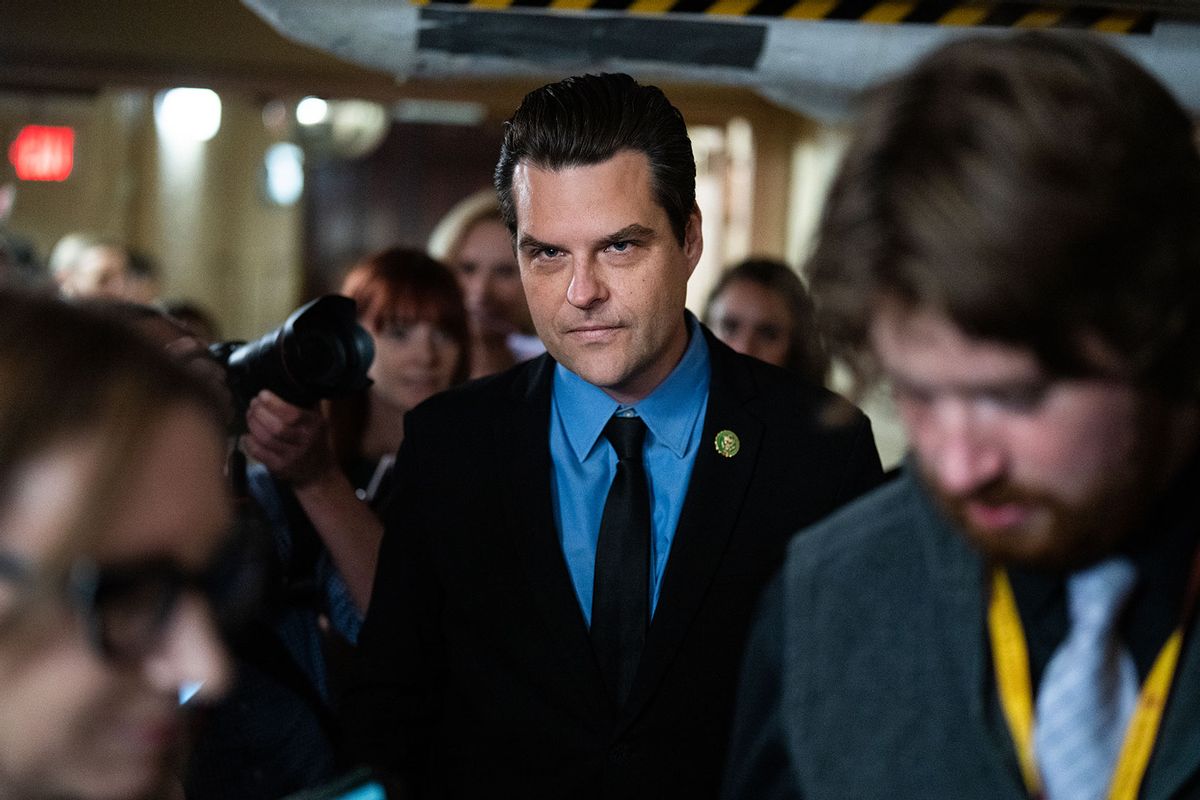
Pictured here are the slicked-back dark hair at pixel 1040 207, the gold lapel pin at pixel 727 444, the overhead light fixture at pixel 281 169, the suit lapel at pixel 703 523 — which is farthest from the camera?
the overhead light fixture at pixel 281 169

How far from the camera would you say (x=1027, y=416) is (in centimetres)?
101

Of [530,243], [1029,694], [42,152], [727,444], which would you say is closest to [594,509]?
[727,444]

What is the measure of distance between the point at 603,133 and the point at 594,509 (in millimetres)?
519

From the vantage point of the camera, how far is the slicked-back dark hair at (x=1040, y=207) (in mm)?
1005

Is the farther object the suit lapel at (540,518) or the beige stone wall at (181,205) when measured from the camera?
the beige stone wall at (181,205)

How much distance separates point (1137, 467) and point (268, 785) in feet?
4.10

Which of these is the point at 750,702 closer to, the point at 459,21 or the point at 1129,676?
the point at 1129,676

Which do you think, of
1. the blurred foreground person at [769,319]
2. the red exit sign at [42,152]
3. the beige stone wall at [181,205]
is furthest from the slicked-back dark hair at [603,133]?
the red exit sign at [42,152]

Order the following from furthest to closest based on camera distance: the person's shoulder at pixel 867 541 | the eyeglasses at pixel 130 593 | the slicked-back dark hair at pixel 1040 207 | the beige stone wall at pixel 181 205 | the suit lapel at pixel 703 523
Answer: the beige stone wall at pixel 181 205
the suit lapel at pixel 703 523
the person's shoulder at pixel 867 541
the slicked-back dark hair at pixel 1040 207
the eyeglasses at pixel 130 593

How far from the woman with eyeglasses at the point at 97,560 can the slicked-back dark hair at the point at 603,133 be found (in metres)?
0.93

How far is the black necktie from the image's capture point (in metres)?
1.76

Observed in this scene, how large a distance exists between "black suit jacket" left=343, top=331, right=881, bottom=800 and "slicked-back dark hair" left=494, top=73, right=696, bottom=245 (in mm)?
249

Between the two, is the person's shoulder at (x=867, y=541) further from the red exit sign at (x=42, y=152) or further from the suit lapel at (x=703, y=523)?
the red exit sign at (x=42, y=152)

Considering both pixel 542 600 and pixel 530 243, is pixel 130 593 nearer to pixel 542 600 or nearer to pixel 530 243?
pixel 542 600
